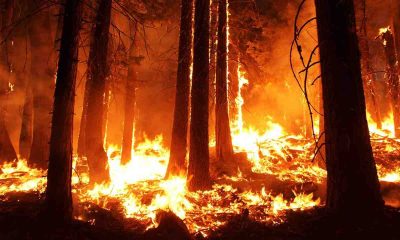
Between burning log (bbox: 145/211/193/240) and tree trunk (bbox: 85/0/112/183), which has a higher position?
tree trunk (bbox: 85/0/112/183)

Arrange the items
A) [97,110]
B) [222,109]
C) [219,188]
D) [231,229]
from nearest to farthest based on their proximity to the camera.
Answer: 1. [231,229]
2. [219,188]
3. [97,110]
4. [222,109]

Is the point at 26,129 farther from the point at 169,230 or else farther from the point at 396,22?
the point at 396,22

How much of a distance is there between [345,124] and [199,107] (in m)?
5.15

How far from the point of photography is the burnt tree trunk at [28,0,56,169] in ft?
49.9

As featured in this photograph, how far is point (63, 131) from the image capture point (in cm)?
696

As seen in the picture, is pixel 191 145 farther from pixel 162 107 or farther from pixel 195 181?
pixel 162 107

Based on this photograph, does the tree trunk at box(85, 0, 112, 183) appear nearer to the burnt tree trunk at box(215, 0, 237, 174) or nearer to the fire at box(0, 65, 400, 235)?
the fire at box(0, 65, 400, 235)

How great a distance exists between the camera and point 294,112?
27.6m

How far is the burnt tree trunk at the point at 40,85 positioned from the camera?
49.9 ft

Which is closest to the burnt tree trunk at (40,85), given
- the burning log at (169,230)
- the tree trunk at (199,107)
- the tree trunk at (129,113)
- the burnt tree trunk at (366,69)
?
the tree trunk at (129,113)

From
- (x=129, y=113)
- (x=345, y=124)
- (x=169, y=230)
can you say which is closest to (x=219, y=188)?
(x=169, y=230)

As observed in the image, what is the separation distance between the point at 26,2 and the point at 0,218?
11.5 m

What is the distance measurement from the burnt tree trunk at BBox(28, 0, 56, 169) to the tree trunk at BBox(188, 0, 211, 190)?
7.83 m

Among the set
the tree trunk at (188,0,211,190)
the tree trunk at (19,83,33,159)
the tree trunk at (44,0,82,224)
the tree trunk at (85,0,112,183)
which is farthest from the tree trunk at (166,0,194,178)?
the tree trunk at (19,83,33,159)
